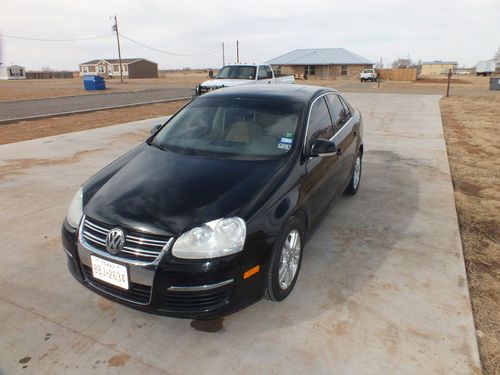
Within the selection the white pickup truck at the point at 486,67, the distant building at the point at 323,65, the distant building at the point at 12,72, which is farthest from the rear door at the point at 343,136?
the distant building at the point at 12,72

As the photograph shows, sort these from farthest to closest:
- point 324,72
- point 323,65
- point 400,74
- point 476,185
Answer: point 324,72
point 323,65
point 400,74
point 476,185

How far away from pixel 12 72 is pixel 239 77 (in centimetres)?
8480

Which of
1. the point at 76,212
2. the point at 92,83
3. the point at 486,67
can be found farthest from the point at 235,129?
the point at 486,67

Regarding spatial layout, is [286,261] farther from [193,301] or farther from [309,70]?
[309,70]

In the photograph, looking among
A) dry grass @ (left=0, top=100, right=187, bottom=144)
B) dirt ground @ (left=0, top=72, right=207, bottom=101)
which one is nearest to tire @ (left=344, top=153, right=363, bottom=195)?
dry grass @ (left=0, top=100, right=187, bottom=144)

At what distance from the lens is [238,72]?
1598 centimetres

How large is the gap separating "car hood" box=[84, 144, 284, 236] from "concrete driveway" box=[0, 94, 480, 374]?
0.80 metres

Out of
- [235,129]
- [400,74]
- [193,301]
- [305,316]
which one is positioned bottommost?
[305,316]

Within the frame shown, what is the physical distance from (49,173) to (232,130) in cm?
414

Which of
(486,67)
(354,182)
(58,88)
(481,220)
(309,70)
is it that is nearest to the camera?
(481,220)

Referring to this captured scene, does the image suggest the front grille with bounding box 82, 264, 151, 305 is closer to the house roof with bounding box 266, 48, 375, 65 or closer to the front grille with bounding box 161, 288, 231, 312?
the front grille with bounding box 161, 288, 231, 312

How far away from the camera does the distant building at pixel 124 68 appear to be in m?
80.2

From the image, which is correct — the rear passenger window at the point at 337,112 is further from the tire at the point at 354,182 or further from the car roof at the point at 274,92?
the tire at the point at 354,182

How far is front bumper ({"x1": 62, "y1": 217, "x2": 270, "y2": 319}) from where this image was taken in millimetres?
2352
